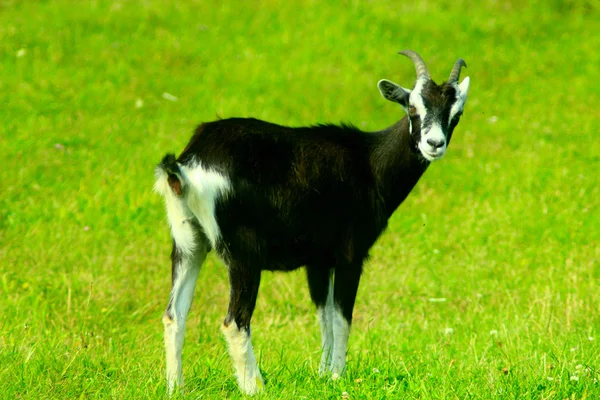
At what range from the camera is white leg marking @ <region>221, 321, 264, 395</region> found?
4.69m

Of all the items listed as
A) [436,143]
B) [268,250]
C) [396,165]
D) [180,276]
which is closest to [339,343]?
[268,250]

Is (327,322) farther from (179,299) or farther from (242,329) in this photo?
(179,299)

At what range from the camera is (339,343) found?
203 inches

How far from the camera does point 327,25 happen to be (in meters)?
12.5

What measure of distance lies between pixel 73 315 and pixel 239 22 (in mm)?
7167

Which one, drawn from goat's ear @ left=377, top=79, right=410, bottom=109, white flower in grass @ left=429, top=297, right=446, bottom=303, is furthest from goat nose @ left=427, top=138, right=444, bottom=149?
white flower in grass @ left=429, top=297, right=446, bottom=303

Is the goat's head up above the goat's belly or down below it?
above

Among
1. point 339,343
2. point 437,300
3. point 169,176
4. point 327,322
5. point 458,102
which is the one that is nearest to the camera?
point 169,176

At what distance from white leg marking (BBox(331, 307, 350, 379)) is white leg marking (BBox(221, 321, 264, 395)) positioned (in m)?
0.57

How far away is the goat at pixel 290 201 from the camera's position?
4750 mm

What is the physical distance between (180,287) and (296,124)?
5.56m

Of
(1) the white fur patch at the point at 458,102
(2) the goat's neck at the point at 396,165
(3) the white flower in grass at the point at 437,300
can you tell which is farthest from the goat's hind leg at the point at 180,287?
(3) the white flower in grass at the point at 437,300

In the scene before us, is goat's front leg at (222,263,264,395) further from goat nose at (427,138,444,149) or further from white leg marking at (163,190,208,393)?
goat nose at (427,138,444,149)

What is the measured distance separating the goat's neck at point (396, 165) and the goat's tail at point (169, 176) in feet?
4.30
